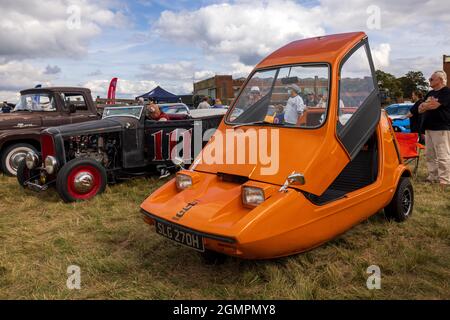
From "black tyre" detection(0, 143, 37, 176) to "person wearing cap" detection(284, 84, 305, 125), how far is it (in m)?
6.44

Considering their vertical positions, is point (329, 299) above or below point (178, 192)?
below

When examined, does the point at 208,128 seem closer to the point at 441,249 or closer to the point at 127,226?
the point at 127,226

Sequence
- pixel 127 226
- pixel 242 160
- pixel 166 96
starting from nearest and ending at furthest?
1. pixel 242 160
2. pixel 127 226
3. pixel 166 96

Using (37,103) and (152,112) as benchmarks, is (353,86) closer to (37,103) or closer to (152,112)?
(152,112)

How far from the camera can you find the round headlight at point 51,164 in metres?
5.88

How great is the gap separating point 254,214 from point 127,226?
237cm

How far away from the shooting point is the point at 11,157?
801 centimetres

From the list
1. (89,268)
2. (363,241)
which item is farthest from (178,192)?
(363,241)

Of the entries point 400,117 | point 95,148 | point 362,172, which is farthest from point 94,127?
point 400,117

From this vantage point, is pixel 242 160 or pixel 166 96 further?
pixel 166 96

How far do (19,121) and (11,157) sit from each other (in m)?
0.84

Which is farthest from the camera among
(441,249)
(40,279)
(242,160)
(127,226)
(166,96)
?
(166,96)

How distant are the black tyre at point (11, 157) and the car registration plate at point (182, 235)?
244 inches

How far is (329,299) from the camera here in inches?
111
